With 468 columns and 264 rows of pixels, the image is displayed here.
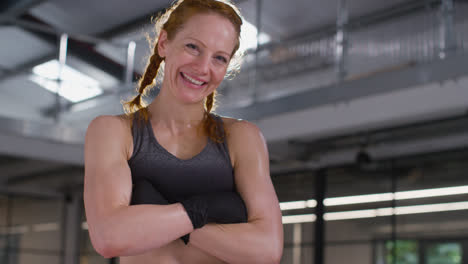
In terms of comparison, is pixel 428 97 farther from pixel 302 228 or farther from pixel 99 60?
pixel 99 60

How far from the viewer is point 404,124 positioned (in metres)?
8.18

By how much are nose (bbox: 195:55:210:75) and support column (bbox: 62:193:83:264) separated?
13.7m

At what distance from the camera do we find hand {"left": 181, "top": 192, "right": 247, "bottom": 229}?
1.14 meters

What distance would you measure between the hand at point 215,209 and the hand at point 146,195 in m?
0.05

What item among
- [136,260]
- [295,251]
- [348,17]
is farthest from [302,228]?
[136,260]

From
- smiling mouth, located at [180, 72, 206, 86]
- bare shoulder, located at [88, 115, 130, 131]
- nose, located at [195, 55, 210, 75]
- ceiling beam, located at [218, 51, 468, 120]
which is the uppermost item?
ceiling beam, located at [218, 51, 468, 120]

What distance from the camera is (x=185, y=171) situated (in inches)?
48.6

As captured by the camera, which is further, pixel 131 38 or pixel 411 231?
pixel 131 38

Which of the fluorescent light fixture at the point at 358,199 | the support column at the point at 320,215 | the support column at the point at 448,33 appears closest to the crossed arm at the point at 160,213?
the support column at the point at 448,33

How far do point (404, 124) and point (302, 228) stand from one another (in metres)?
3.15

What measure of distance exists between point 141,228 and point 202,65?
358mm

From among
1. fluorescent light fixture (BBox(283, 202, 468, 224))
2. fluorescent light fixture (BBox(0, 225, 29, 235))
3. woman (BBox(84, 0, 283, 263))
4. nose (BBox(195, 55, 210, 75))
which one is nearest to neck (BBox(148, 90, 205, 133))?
woman (BBox(84, 0, 283, 263))

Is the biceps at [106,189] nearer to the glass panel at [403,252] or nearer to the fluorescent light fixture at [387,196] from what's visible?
the fluorescent light fixture at [387,196]

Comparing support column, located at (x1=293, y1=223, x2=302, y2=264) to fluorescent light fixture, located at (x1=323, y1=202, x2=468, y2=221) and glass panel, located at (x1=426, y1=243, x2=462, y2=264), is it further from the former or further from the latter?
glass panel, located at (x1=426, y1=243, x2=462, y2=264)
